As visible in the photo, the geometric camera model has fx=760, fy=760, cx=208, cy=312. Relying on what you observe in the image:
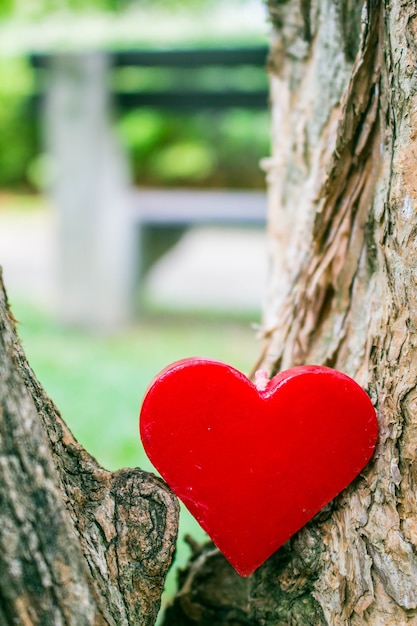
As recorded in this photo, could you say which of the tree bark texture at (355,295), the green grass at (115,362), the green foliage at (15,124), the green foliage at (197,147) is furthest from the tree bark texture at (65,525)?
the green foliage at (15,124)

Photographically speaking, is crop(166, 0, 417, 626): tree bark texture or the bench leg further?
the bench leg

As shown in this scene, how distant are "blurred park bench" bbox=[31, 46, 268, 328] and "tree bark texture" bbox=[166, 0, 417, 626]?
2.92m

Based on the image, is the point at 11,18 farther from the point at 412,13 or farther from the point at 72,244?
the point at 412,13

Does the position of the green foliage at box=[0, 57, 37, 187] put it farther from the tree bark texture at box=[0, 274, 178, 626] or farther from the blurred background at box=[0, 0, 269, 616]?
the tree bark texture at box=[0, 274, 178, 626]

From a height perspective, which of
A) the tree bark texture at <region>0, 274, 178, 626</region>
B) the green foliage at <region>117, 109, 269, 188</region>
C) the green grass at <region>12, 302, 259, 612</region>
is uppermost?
the tree bark texture at <region>0, 274, 178, 626</region>

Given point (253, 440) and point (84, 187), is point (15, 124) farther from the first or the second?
point (253, 440)

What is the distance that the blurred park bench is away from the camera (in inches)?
166

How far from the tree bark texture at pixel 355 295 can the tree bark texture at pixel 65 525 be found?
0.24 metres

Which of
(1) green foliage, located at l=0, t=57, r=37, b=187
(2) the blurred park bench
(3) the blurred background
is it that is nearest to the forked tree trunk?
(3) the blurred background

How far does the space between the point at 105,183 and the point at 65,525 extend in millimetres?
3640

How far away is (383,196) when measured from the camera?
1077 mm

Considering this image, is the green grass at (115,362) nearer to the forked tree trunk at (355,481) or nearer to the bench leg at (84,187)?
the bench leg at (84,187)

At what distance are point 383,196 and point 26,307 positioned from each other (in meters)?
4.04

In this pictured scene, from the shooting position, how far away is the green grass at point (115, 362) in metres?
2.48
